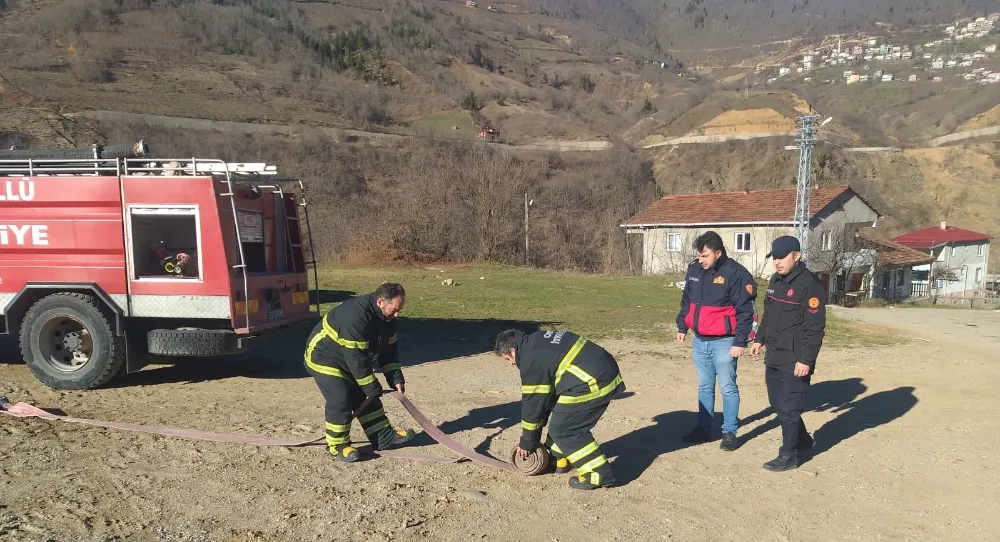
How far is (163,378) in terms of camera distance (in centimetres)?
757

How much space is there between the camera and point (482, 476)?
A: 15.2ft

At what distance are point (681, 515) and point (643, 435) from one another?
1.68 metres

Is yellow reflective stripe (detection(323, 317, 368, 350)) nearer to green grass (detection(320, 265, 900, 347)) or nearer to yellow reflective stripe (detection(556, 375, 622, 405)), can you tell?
yellow reflective stripe (detection(556, 375, 622, 405))

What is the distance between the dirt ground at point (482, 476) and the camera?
382 centimetres

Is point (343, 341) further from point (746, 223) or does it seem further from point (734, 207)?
point (734, 207)

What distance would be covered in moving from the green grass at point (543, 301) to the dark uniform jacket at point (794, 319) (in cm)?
621

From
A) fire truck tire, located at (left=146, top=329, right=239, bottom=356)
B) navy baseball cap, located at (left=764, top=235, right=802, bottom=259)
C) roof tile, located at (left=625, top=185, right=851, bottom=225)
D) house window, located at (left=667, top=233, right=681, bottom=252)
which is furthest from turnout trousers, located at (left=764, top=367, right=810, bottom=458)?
house window, located at (left=667, top=233, right=681, bottom=252)

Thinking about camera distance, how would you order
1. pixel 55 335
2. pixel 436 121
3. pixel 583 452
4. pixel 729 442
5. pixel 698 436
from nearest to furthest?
1. pixel 583 452
2. pixel 729 442
3. pixel 698 436
4. pixel 55 335
5. pixel 436 121

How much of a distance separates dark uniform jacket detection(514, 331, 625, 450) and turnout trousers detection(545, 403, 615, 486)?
7cm

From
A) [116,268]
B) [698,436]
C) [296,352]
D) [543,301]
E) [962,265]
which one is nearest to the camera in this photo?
[698,436]

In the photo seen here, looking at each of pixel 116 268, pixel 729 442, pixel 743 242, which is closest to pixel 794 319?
pixel 729 442

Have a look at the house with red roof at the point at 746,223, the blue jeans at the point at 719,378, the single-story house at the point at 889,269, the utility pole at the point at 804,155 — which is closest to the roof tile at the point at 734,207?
the house with red roof at the point at 746,223

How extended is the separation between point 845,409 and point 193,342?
6.83 m

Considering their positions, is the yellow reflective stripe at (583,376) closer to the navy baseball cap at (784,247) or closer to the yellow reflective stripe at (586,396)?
the yellow reflective stripe at (586,396)
